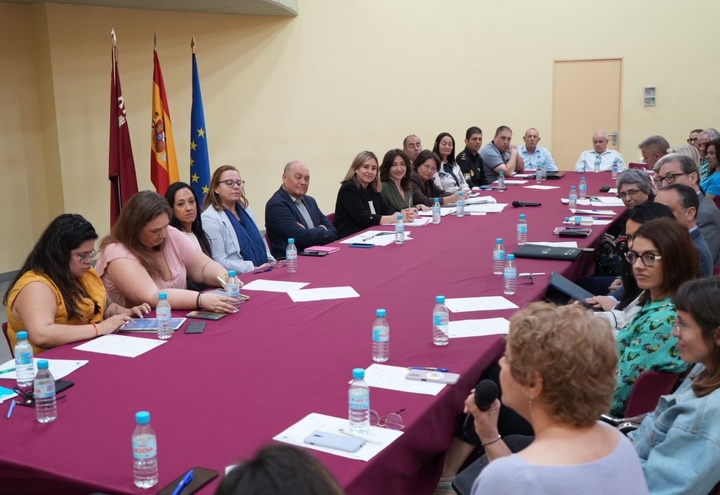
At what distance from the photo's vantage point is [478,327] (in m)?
3.14

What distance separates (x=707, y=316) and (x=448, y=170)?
258 inches

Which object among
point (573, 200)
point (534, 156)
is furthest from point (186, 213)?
point (534, 156)

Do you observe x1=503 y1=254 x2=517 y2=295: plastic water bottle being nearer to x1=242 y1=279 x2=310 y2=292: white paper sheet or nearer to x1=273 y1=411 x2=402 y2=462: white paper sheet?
x1=242 y1=279 x2=310 y2=292: white paper sheet

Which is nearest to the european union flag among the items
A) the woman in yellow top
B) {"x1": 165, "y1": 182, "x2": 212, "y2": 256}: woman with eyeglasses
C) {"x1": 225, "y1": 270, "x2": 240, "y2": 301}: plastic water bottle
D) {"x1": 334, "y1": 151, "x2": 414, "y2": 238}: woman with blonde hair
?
{"x1": 334, "y1": 151, "x2": 414, "y2": 238}: woman with blonde hair

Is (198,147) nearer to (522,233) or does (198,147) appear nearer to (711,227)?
(522,233)

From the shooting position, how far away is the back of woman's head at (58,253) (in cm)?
314

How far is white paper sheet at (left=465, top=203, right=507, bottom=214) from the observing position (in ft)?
21.7

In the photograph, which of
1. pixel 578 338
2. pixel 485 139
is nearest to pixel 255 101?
pixel 485 139

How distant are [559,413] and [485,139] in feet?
31.1

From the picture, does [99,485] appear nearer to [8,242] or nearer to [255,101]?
[8,242]

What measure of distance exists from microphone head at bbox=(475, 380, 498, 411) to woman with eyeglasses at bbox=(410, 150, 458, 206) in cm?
544

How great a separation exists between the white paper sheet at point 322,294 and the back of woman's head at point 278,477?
2730 mm

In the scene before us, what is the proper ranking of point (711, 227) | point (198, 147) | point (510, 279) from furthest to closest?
point (198, 147), point (711, 227), point (510, 279)

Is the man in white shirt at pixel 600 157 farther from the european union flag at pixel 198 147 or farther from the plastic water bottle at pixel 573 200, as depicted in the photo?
the european union flag at pixel 198 147
